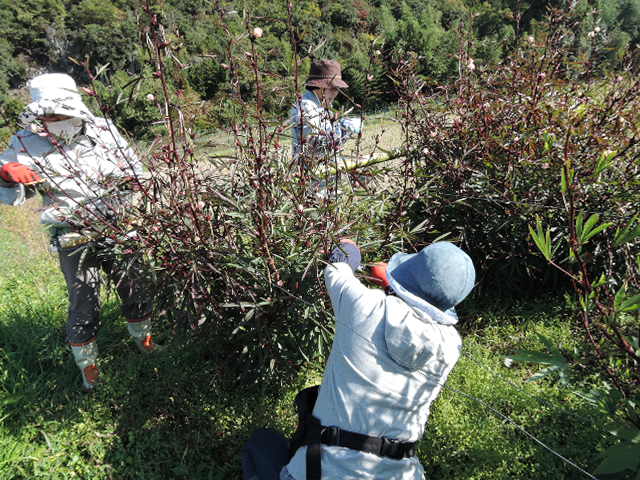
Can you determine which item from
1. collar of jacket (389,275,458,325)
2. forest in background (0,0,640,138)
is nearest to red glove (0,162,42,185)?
forest in background (0,0,640,138)

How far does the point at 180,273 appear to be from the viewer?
1.90 m

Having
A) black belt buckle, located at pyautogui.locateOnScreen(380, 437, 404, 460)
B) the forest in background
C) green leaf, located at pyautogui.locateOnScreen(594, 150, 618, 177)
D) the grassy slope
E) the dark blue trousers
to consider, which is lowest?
the grassy slope

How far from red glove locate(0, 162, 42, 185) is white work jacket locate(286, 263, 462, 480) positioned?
1842mm

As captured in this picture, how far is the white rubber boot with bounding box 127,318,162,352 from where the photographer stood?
2.79 m

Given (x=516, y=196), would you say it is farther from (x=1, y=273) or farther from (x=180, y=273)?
(x=1, y=273)

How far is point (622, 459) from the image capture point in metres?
1.33

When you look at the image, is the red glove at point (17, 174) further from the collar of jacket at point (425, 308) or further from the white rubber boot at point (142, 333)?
the collar of jacket at point (425, 308)

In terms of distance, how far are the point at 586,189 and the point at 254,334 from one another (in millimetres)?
2207

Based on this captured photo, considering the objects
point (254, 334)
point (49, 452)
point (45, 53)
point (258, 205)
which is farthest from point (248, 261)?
point (45, 53)

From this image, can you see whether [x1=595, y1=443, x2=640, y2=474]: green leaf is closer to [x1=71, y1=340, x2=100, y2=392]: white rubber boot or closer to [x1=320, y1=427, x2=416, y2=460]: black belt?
[x1=320, y1=427, x2=416, y2=460]: black belt

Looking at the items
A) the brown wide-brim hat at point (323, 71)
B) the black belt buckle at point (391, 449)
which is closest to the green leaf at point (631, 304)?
the black belt buckle at point (391, 449)

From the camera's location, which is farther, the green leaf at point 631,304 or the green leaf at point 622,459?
the green leaf at point 622,459

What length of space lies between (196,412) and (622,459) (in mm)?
2054

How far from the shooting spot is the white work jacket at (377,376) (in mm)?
1394
